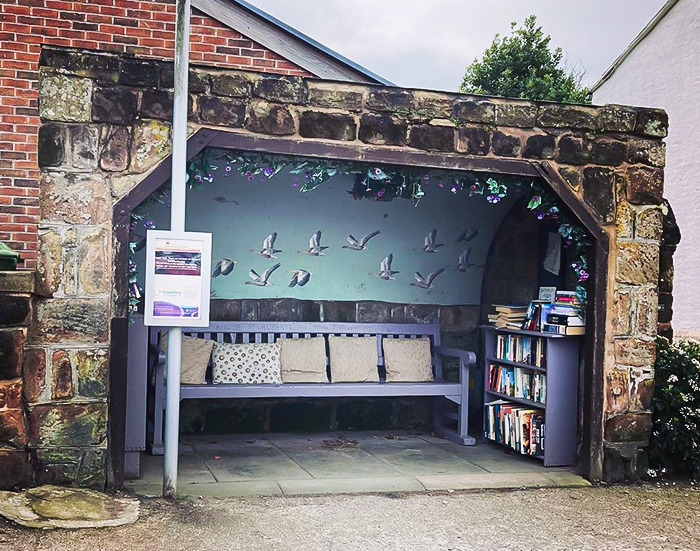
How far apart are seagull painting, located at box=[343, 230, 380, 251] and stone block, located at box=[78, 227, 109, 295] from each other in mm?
3052

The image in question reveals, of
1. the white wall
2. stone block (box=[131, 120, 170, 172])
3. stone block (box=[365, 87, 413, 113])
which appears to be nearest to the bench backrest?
stone block (box=[131, 120, 170, 172])

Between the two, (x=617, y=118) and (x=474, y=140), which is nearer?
(x=474, y=140)

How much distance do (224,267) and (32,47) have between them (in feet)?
8.27

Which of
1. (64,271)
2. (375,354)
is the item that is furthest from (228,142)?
(375,354)

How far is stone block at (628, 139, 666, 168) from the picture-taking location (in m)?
5.92

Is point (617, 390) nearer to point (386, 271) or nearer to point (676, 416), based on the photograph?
point (676, 416)

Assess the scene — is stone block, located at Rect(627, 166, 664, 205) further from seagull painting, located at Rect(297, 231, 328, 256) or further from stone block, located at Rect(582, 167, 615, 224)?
seagull painting, located at Rect(297, 231, 328, 256)

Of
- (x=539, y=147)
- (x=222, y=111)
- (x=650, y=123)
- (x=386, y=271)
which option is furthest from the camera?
(x=386, y=271)

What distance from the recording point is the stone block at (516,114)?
564 cm

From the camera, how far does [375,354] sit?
734 cm

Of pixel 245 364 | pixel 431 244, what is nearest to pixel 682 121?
pixel 431 244

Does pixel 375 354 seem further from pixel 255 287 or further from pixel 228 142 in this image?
pixel 228 142

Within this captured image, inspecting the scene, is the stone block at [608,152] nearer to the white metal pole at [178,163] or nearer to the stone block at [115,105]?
the white metal pole at [178,163]

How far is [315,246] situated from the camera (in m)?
7.46
